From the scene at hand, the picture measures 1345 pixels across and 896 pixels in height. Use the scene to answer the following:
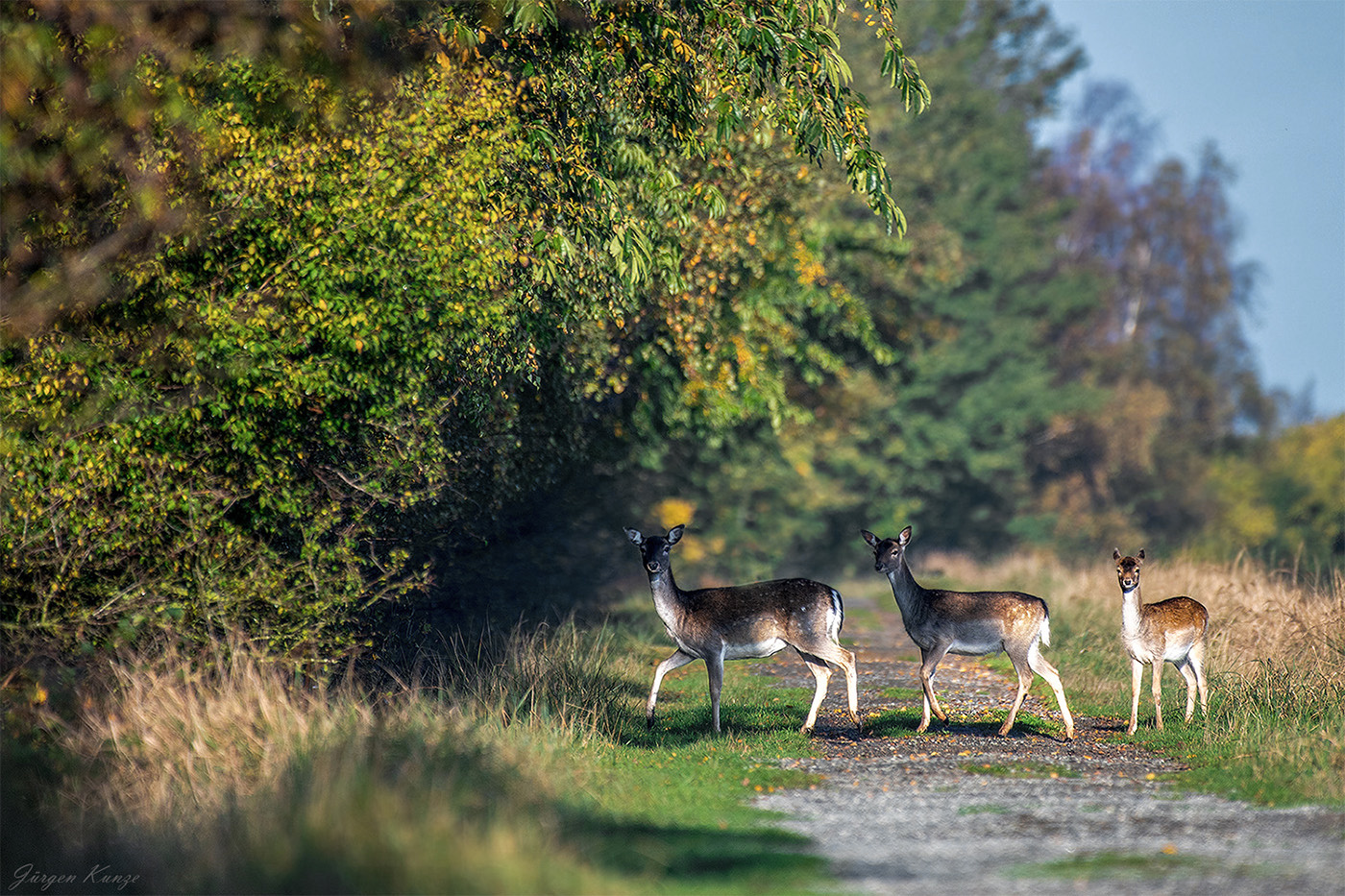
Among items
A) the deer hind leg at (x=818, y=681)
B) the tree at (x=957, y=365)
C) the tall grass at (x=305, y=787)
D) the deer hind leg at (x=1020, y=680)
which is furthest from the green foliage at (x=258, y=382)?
the tree at (x=957, y=365)

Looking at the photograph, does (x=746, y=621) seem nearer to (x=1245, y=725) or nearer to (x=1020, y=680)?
(x=1020, y=680)

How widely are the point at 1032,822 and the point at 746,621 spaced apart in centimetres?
480

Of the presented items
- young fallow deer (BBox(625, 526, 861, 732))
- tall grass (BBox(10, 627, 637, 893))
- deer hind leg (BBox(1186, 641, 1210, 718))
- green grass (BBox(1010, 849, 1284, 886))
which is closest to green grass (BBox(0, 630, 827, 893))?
tall grass (BBox(10, 627, 637, 893))

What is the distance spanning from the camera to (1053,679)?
45.5 feet

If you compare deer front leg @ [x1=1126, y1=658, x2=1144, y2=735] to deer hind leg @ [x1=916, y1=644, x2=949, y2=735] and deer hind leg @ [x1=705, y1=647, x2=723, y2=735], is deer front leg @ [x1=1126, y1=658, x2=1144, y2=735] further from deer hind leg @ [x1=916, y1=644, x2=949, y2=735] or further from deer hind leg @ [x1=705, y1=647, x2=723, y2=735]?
deer hind leg @ [x1=705, y1=647, x2=723, y2=735]

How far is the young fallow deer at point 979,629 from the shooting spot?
46.3 feet

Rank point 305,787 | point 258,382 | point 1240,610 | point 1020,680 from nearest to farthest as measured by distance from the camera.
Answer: point 305,787, point 258,382, point 1020,680, point 1240,610

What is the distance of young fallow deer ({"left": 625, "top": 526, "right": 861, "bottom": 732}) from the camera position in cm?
1416

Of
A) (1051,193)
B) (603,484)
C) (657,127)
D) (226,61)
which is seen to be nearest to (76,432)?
(226,61)

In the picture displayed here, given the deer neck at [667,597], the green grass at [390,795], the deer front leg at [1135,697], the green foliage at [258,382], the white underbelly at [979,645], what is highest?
the green foliage at [258,382]

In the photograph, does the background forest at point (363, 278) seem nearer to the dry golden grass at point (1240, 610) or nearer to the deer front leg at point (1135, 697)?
the deer front leg at point (1135, 697)

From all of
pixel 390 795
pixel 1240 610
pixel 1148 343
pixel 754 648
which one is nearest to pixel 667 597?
pixel 754 648

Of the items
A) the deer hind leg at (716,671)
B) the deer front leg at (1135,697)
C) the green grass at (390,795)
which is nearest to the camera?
the green grass at (390,795)

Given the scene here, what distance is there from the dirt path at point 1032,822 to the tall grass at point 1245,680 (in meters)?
0.50
